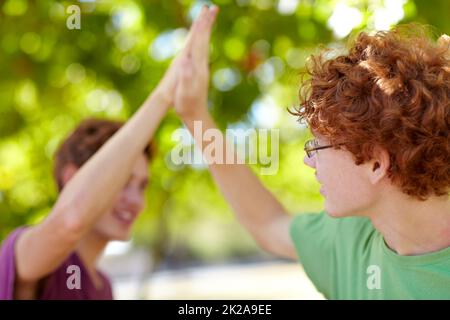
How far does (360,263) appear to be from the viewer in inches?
70.7

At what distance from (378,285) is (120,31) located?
77.8 inches

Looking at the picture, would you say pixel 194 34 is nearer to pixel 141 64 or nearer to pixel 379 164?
pixel 379 164

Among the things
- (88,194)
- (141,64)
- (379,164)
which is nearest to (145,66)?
(141,64)

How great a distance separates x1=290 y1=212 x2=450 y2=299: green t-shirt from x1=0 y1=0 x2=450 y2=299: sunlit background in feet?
1.68

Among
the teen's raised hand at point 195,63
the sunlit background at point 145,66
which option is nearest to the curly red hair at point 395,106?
the teen's raised hand at point 195,63

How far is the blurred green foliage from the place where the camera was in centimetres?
283

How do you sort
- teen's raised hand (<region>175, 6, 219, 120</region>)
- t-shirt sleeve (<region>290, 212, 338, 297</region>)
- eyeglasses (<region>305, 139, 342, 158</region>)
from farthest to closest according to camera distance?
teen's raised hand (<region>175, 6, 219, 120</region>), t-shirt sleeve (<region>290, 212, 338, 297</region>), eyeglasses (<region>305, 139, 342, 158</region>)

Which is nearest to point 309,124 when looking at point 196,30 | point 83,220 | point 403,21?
point 196,30

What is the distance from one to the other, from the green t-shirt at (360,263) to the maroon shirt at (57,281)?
27.7 inches

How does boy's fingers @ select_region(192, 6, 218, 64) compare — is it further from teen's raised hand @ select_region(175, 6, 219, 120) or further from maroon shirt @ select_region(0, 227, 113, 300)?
maroon shirt @ select_region(0, 227, 113, 300)

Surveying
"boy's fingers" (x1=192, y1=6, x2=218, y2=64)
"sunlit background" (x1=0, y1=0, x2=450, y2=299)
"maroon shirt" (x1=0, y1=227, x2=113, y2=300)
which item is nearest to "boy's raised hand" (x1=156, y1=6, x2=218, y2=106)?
"boy's fingers" (x1=192, y1=6, x2=218, y2=64)

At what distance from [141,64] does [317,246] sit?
1688 millimetres

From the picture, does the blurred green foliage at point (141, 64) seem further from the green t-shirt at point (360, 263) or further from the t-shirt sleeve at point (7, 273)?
the t-shirt sleeve at point (7, 273)
